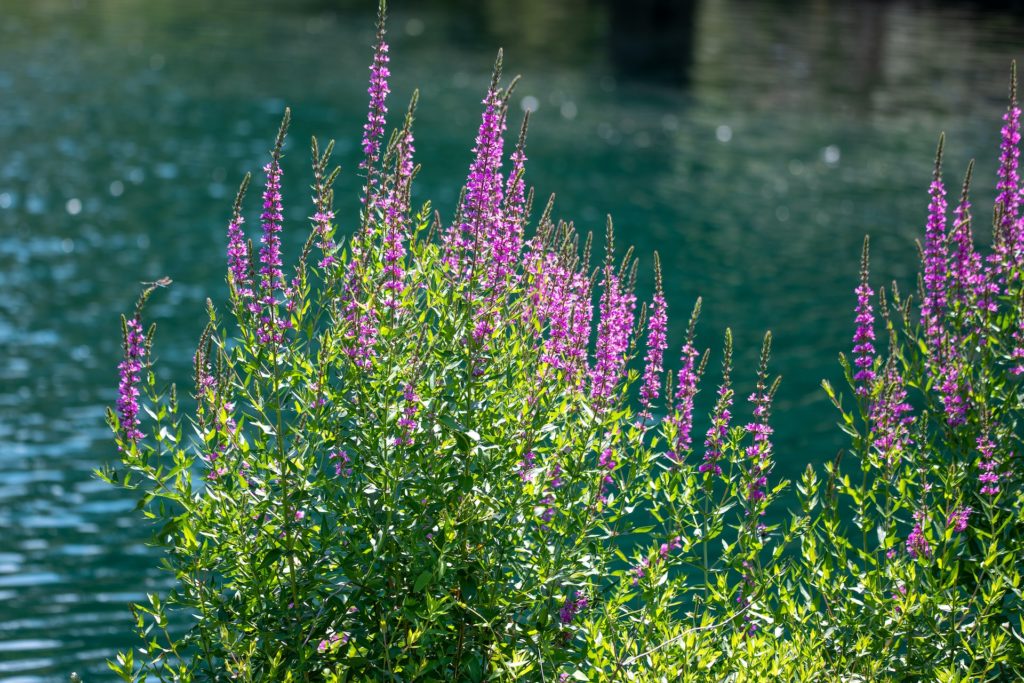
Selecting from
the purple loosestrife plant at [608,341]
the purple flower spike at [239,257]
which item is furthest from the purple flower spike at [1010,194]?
the purple flower spike at [239,257]

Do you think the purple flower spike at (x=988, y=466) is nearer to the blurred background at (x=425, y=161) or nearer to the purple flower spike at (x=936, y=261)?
the purple flower spike at (x=936, y=261)

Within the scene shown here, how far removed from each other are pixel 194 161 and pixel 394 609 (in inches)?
1015

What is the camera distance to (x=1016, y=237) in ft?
21.2

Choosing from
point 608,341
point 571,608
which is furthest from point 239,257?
point 571,608

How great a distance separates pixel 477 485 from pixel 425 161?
80.9ft

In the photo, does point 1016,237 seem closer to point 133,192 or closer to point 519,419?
point 519,419

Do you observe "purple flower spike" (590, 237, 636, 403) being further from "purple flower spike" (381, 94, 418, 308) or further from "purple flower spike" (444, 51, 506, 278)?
"purple flower spike" (381, 94, 418, 308)

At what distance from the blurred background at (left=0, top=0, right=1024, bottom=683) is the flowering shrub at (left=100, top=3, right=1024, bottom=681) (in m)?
5.66

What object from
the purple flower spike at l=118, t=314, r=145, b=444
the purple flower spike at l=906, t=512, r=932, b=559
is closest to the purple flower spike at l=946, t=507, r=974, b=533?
the purple flower spike at l=906, t=512, r=932, b=559

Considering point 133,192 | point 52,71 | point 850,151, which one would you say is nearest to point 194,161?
point 133,192

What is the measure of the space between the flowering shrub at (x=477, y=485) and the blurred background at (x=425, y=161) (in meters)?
5.66

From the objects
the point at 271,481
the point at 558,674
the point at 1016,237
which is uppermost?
the point at 1016,237

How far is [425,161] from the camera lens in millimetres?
29406

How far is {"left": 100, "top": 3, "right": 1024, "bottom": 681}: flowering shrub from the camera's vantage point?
5207mm
